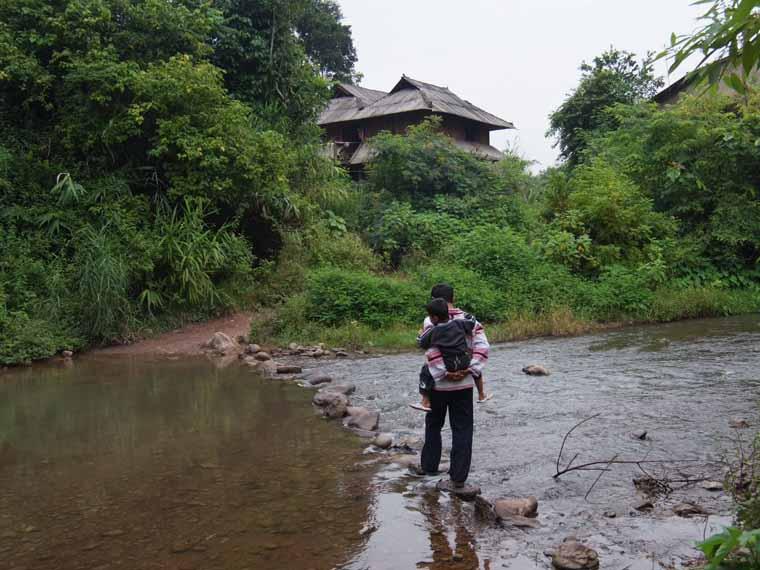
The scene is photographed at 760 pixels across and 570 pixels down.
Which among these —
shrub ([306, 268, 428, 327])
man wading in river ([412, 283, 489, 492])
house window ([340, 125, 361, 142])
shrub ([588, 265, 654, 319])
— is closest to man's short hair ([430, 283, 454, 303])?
man wading in river ([412, 283, 489, 492])

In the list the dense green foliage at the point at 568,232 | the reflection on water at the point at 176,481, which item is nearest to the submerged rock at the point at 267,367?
the reflection on water at the point at 176,481

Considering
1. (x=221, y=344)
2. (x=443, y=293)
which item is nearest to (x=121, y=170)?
(x=221, y=344)

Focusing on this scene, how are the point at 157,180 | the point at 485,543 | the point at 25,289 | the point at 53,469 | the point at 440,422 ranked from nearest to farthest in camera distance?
the point at 485,543, the point at 440,422, the point at 53,469, the point at 25,289, the point at 157,180

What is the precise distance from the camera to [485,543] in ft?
14.5

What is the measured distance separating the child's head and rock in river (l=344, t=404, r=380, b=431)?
2.52 meters

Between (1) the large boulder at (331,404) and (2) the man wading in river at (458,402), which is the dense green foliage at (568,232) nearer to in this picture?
(1) the large boulder at (331,404)

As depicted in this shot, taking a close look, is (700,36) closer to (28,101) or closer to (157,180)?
(157,180)

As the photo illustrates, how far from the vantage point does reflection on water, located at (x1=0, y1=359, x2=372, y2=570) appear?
4.45 meters

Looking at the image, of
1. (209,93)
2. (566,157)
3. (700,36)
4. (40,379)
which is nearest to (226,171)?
(209,93)

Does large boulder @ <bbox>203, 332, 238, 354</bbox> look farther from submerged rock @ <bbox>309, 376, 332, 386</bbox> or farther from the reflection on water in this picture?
submerged rock @ <bbox>309, 376, 332, 386</bbox>

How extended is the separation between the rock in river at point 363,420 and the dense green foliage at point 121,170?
25.8ft

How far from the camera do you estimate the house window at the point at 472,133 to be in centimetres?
3316

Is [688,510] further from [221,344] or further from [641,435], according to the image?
[221,344]

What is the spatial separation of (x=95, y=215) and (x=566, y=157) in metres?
22.4
